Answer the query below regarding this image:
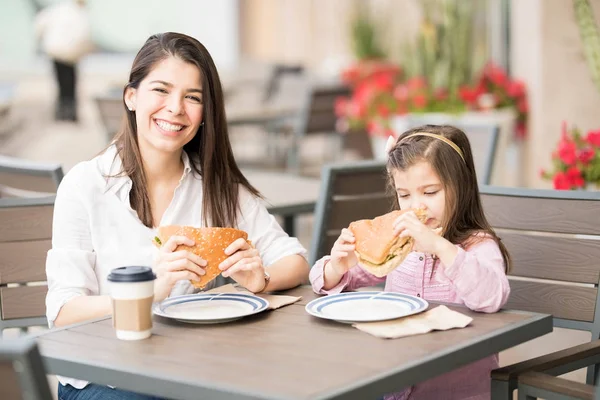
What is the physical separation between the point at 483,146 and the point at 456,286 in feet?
6.83

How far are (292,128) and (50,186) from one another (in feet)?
19.9

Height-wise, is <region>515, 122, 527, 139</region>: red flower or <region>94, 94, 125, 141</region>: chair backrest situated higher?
<region>94, 94, 125, 141</region>: chair backrest

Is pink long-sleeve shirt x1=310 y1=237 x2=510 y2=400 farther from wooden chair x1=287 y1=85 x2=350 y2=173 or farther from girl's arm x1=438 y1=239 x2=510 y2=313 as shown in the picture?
wooden chair x1=287 y1=85 x2=350 y2=173

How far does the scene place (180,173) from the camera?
260 cm

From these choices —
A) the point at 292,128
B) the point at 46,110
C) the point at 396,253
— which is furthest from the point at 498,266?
the point at 46,110

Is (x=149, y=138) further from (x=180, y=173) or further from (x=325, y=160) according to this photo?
(x=325, y=160)

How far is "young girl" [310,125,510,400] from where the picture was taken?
2.29 m

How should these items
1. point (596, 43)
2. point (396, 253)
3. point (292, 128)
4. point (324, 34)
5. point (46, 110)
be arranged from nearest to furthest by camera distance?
point (396, 253) → point (596, 43) → point (292, 128) → point (46, 110) → point (324, 34)

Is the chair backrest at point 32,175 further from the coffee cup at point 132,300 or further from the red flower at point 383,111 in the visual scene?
the red flower at point 383,111

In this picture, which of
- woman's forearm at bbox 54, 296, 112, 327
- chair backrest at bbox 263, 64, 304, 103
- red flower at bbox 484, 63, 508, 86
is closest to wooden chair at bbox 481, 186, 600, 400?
woman's forearm at bbox 54, 296, 112, 327

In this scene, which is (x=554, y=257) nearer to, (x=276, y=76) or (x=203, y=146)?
(x=203, y=146)

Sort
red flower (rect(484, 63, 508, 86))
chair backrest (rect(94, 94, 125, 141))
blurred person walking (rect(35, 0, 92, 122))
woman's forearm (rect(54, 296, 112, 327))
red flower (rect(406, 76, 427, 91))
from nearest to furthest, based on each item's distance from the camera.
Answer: woman's forearm (rect(54, 296, 112, 327)) < chair backrest (rect(94, 94, 125, 141)) < red flower (rect(406, 76, 427, 91)) < red flower (rect(484, 63, 508, 86)) < blurred person walking (rect(35, 0, 92, 122))

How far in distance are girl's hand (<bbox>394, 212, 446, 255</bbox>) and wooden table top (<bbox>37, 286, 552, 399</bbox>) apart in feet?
0.51

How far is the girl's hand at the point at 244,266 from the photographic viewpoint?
2178 millimetres
